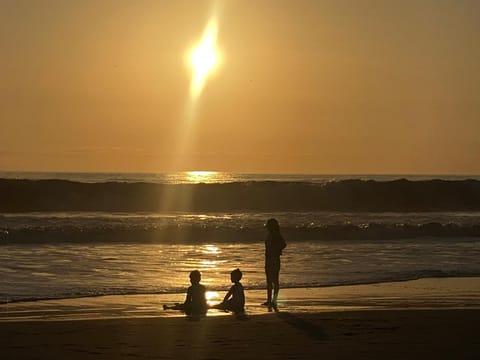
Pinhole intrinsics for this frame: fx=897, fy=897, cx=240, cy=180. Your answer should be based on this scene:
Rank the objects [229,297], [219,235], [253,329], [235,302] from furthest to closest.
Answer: [219,235] < [229,297] < [235,302] < [253,329]

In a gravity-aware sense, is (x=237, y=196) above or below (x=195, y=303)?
above

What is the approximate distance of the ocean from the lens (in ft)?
57.0

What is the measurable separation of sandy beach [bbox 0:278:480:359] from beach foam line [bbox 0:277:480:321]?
0.02 metres

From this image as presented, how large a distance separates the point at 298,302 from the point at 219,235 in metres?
19.2

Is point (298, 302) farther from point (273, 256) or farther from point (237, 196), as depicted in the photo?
point (237, 196)

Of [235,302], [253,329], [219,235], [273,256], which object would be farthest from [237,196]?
[253,329]

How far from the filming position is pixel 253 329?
34.6 ft

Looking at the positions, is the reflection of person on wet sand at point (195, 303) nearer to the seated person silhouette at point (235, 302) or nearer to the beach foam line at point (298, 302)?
the beach foam line at point (298, 302)

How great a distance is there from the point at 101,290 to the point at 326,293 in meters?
3.79

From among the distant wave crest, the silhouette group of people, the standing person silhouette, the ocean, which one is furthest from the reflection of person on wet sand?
the distant wave crest

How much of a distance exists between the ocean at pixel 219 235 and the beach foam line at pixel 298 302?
76 cm

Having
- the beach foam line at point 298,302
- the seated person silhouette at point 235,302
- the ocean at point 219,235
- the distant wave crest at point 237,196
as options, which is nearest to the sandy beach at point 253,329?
the beach foam line at point 298,302

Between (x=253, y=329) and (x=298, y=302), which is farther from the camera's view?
(x=298, y=302)

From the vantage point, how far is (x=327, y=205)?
52719mm
